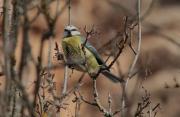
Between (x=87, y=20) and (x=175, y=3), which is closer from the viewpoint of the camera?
(x=87, y=20)

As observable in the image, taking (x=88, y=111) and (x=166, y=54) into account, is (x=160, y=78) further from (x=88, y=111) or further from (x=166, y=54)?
(x=88, y=111)

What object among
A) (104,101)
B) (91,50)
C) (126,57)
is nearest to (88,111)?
(104,101)

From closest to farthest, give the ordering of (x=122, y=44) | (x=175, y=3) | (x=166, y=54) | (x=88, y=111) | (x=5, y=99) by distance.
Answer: (x=5, y=99) < (x=122, y=44) < (x=88, y=111) < (x=166, y=54) < (x=175, y=3)

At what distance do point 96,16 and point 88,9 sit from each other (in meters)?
0.24

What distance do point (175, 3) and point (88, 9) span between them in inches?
68.0

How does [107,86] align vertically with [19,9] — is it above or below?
below

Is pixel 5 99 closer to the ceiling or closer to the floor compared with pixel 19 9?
closer to the floor

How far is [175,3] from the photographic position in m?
11.5

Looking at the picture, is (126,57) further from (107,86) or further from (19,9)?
(19,9)

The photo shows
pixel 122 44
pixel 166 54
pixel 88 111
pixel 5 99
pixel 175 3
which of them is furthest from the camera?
pixel 175 3

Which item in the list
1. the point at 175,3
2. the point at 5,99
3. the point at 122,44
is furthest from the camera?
the point at 175,3

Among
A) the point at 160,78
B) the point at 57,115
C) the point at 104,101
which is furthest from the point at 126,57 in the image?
the point at 57,115

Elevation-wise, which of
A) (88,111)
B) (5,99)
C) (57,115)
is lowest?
(88,111)

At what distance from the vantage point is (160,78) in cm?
1076
